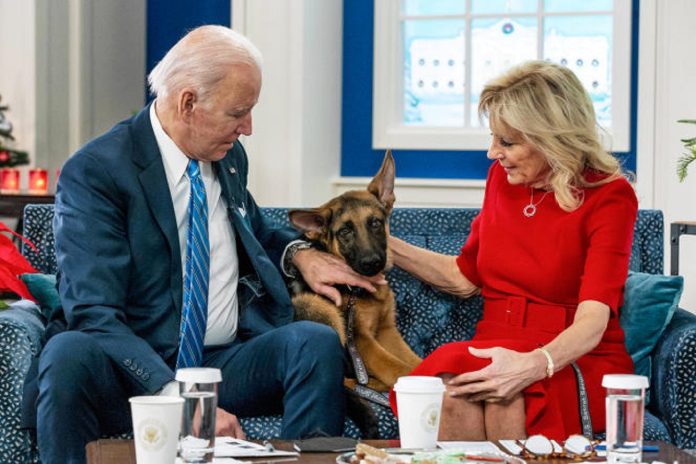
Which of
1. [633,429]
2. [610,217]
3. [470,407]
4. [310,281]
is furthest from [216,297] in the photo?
[633,429]

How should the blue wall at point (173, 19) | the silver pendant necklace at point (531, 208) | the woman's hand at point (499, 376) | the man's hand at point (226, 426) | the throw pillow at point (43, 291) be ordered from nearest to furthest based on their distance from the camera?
the man's hand at point (226, 426) → the woman's hand at point (499, 376) → the silver pendant necklace at point (531, 208) → the throw pillow at point (43, 291) → the blue wall at point (173, 19)

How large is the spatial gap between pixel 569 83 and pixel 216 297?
3.24 ft

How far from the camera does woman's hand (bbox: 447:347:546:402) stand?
2.34 metres

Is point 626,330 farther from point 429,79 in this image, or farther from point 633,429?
point 429,79

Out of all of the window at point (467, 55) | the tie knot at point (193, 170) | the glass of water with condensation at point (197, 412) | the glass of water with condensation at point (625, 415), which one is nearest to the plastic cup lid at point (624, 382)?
the glass of water with condensation at point (625, 415)

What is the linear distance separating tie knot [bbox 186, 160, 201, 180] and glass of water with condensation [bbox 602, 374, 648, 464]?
1260mm

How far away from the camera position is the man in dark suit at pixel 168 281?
2.34 meters

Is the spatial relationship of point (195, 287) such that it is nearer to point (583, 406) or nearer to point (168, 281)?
point (168, 281)

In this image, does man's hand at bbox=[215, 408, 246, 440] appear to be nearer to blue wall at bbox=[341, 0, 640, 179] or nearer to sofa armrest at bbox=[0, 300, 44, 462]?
sofa armrest at bbox=[0, 300, 44, 462]

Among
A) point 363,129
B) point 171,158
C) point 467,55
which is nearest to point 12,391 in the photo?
point 171,158

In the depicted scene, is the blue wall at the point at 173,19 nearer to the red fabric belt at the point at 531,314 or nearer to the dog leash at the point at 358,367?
the dog leash at the point at 358,367

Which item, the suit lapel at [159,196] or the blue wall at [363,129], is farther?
the blue wall at [363,129]

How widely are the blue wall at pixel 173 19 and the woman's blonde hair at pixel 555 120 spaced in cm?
331

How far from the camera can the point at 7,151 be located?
5164mm
